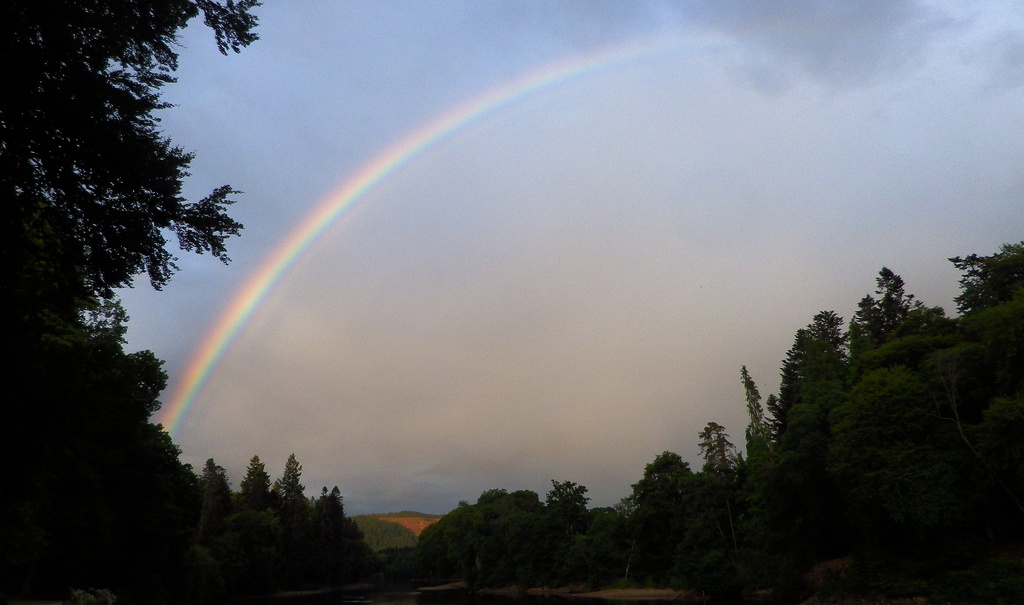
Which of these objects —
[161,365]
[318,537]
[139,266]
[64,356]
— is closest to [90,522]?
[161,365]

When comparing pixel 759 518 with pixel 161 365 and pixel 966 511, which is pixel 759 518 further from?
pixel 161 365

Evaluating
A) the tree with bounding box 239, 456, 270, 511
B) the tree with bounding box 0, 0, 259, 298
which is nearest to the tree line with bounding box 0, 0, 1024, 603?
the tree with bounding box 0, 0, 259, 298

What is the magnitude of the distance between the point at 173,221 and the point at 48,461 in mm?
8265

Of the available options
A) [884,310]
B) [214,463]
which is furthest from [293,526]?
[884,310]

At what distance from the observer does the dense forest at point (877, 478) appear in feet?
129

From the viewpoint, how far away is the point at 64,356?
17594 mm

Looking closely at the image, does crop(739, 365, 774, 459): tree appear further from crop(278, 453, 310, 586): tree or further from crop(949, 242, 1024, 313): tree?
crop(278, 453, 310, 586): tree

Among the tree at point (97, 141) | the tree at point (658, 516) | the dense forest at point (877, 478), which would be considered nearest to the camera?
the tree at point (97, 141)

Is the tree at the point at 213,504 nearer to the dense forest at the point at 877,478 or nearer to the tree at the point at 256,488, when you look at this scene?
the tree at the point at 256,488

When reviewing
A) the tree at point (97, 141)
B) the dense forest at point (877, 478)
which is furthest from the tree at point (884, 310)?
the tree at point (97, 141)

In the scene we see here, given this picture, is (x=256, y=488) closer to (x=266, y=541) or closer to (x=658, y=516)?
(x=266, y=541)

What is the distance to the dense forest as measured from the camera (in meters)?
39.5

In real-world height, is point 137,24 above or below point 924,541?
above

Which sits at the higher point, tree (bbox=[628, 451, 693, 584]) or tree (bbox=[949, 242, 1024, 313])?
tree (bbox=[949, 242, 1024, 313])
